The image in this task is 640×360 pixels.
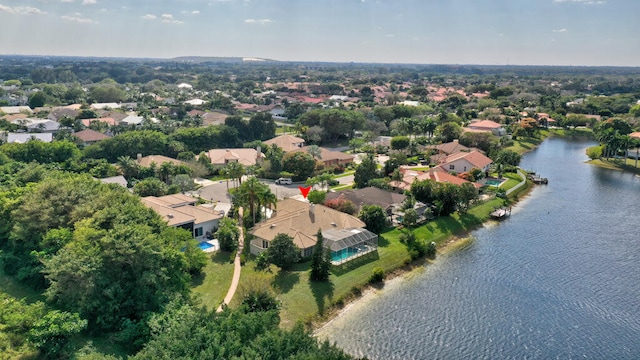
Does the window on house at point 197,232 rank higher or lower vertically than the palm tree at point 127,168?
lower

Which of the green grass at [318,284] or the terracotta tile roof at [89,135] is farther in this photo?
the terracotta tile roof at [89,135]

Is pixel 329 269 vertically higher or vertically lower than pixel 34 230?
lower

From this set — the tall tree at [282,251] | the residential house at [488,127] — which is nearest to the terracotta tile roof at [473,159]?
the residential house at [488,127]

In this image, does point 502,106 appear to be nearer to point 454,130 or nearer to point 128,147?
point 454,130

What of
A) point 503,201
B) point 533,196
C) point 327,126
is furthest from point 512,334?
point 327,126

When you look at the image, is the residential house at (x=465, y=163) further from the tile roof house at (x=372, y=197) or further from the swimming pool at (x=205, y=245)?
the swimming pool at (x=205, y=245)

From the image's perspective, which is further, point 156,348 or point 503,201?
point 503,201
